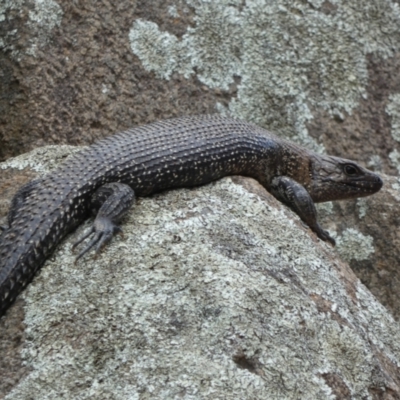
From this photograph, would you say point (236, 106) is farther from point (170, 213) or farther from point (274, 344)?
point (274, 344)

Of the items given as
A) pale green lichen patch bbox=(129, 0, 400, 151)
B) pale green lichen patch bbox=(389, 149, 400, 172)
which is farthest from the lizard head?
pale green lichen patch bbox=(389, 149, 400, 172)

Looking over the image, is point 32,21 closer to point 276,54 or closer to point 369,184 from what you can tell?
point 276,54

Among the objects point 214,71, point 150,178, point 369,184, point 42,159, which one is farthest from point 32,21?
point 369,184

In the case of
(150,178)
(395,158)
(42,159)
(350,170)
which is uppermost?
(150,178)

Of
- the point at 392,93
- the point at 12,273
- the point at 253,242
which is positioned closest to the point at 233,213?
the point at 253,242

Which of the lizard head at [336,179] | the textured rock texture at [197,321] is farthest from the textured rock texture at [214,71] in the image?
the textured rock texture at [197,321]

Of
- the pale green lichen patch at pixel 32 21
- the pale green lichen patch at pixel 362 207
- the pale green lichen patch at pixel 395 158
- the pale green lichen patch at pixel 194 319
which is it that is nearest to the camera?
the pale green lichen patch at pixel 194 319

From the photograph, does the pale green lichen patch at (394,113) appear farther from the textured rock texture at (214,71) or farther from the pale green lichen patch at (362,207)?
the pale green lichen patch at (362,207)

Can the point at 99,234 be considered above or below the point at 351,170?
above

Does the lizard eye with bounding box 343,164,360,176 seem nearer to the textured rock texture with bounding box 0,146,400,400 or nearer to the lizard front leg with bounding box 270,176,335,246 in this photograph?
the lizard front leg with bounding box 270,176,335,246
